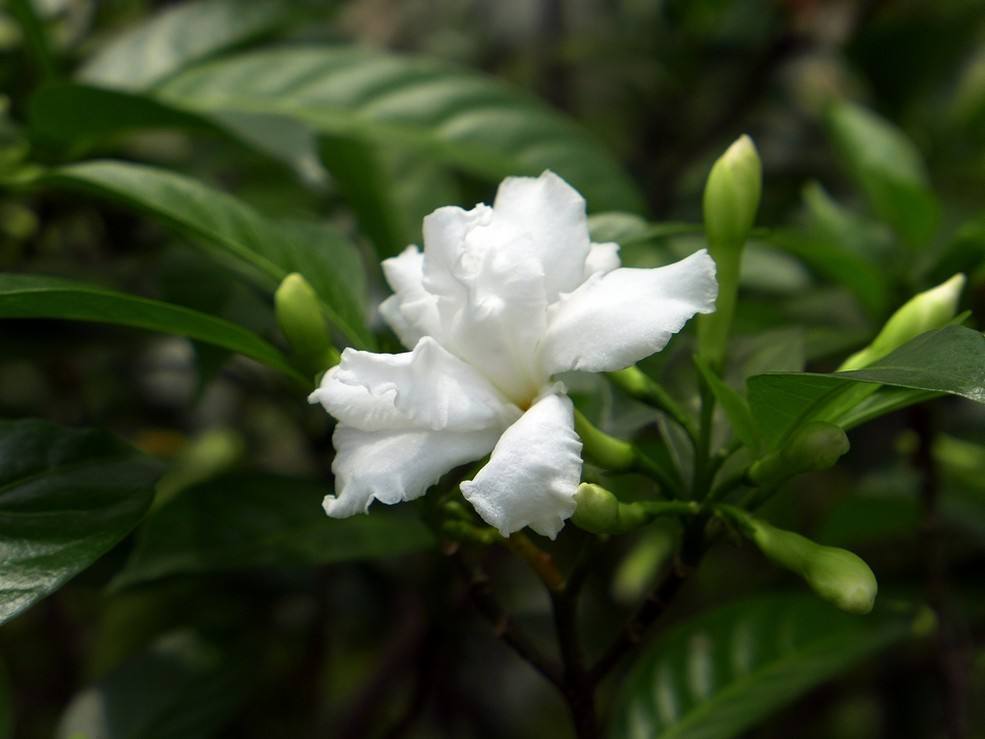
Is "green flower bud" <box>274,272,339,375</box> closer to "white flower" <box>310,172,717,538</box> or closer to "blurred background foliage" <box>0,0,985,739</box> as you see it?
"white flower" <box>310,172,717,538</box>

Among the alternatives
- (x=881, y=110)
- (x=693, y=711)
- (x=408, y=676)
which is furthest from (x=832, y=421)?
(x=881, y=110)

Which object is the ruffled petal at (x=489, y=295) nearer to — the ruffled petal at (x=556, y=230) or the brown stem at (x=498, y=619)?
the ruffled petal at (x=556, y=230)

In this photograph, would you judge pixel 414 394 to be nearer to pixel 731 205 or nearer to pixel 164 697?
pixel 731 205

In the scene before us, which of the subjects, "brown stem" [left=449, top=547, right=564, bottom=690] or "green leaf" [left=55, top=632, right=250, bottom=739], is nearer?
"brown stem" [left=449, top=547, right=564, bottom=690]

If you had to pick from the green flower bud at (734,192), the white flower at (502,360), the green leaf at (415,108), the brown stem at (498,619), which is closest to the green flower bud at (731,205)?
the green flower bud at (734,192)

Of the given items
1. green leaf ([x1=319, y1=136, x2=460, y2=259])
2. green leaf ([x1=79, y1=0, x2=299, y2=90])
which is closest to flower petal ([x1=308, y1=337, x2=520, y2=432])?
green leaf ([x1=319, y1=136, x2=460, y2=259])
